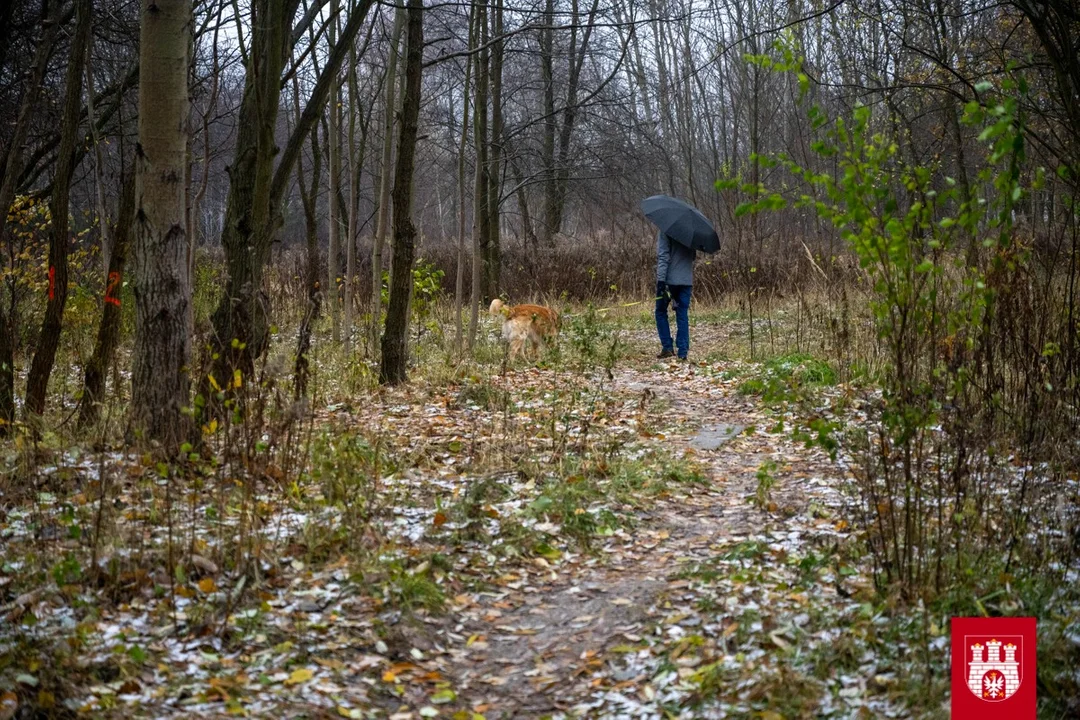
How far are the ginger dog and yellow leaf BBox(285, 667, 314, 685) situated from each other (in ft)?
25.0

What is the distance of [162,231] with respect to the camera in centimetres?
549

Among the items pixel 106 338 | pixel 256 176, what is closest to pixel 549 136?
pixel 256 176

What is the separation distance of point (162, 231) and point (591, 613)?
130 inches

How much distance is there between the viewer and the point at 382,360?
9508 millimetres

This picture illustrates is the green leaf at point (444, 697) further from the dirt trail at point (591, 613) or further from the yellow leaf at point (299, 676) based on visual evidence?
the yellow leaf at point (299, 676)

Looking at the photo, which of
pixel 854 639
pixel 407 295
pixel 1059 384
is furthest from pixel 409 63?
pixel 854 639

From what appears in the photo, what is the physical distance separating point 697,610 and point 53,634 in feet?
8.56

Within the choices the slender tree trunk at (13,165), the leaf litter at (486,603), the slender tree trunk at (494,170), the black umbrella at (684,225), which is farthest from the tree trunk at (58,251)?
the slender tree trunk at (494,170)

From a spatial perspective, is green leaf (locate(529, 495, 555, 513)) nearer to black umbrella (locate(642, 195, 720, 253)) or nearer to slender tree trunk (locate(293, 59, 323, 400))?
slender tree trunk (locate(293, 59, 323, 400))

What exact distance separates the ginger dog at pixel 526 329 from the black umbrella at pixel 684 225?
1785 millimetres

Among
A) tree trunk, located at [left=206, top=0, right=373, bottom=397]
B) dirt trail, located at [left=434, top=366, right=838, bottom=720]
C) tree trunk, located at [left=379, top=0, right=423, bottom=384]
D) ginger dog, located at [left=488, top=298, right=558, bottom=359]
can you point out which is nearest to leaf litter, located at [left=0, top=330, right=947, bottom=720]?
dirt trail, located at [left=434, top=366, right=838, bottom=720]

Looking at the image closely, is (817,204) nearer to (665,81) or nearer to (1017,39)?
(1017,39)

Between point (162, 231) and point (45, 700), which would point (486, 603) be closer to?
point (45, 700)

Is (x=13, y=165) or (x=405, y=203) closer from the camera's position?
(x=13, y=165)
